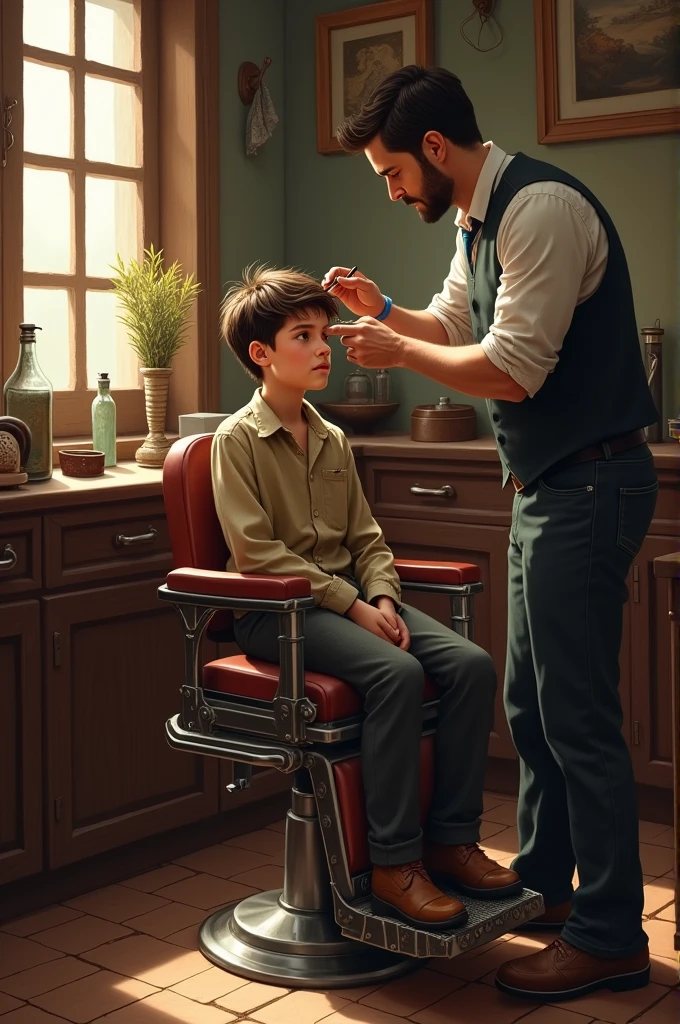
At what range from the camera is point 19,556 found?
109 inches

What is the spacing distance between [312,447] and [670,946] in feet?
4.23

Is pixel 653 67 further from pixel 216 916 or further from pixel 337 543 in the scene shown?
pixel 216 916

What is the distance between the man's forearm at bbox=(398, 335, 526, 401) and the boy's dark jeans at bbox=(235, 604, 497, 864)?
1.68 feet

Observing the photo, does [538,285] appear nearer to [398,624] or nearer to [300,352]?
[300,352]

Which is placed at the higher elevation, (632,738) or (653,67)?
(653,67)

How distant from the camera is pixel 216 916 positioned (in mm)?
2797

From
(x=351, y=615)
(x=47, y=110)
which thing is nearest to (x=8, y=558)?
(x=351, y=615)

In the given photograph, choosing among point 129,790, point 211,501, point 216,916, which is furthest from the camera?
point 129,790

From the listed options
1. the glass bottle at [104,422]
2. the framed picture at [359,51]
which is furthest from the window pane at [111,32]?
the glass bottle at [104,422]

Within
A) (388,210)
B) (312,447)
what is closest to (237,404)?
(388,210)

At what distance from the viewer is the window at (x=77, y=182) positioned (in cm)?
343

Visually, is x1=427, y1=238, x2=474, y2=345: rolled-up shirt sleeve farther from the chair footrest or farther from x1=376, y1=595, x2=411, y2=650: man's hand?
the chair footrest

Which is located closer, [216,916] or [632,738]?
[216,916]

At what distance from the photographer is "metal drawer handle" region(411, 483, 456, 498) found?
3.57 m
